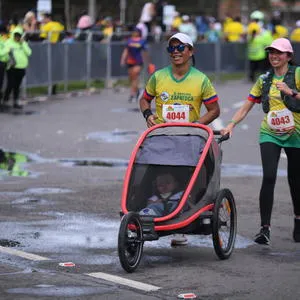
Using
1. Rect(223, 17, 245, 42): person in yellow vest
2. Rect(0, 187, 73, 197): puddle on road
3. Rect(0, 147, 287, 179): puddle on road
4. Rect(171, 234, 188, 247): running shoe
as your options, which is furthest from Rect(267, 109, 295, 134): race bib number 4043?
Rect(223, 17, 245, 42): person in yellow vest

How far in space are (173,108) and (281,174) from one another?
5.12 metres

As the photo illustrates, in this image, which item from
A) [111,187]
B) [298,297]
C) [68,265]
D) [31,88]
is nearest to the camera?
[298,297]

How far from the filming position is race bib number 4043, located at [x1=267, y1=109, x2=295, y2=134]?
9.54 meters

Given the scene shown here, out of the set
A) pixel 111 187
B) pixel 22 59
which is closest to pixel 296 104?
pixel 111 187

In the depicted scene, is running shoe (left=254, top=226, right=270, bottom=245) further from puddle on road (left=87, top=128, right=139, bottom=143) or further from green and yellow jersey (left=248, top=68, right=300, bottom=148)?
puddle on road (left=87, top=128, right=139, bottom=143)

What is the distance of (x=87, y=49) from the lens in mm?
28172

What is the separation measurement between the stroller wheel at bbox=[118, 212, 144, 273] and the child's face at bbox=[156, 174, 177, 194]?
19.0 inches

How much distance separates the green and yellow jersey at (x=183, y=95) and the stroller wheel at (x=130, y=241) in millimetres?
1546

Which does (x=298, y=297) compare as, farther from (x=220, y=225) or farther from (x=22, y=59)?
(x=22, y=59)

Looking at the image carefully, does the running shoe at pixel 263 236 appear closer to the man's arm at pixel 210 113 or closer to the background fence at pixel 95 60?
the man's arm at pixel 210 113

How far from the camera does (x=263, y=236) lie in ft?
31.1

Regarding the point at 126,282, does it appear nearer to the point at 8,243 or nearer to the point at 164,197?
the point at 164,197

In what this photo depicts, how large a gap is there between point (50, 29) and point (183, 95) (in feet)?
63.0

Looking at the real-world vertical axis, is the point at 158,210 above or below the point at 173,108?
below
